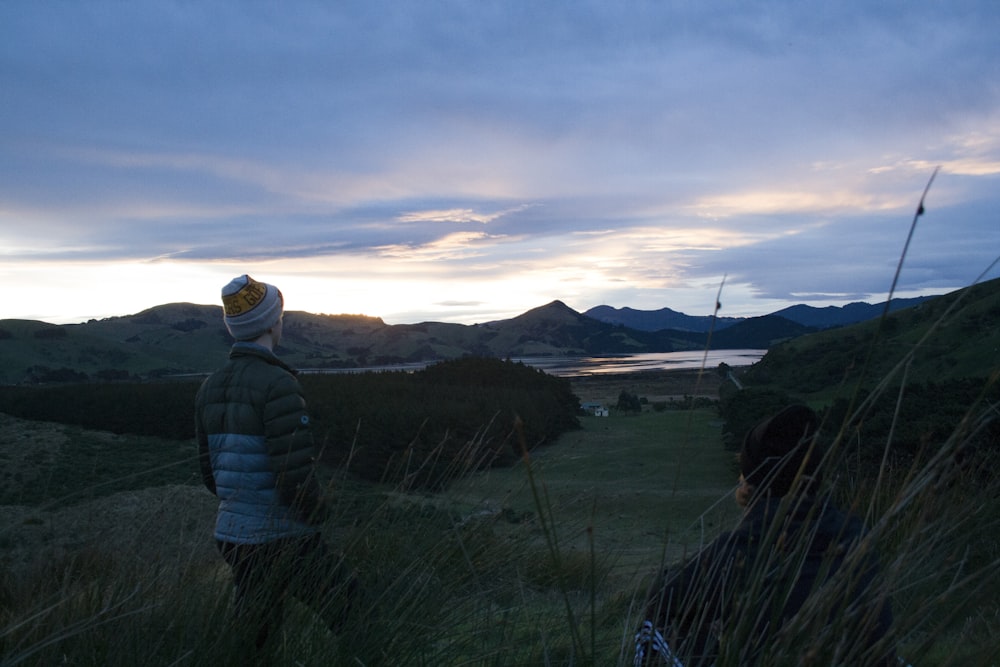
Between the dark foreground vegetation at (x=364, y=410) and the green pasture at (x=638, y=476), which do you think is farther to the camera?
the dark foreground vegetation at (x=364, y=410)

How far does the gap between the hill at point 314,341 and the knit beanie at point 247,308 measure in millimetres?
39481

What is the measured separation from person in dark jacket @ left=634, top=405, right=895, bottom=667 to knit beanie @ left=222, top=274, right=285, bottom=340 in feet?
6.49

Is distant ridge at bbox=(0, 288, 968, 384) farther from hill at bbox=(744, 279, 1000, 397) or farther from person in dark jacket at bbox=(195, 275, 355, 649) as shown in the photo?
person in dark jacket at bbox=(195, 275, 355, 649)

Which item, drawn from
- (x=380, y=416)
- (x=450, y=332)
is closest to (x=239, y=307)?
(x=380, y=416)

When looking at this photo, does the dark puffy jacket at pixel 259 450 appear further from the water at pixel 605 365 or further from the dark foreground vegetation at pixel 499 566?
the water at pixel 605 365

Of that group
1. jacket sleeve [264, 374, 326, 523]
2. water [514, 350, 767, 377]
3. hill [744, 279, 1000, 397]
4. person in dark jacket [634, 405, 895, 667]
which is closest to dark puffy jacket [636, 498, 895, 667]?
person in dark jacket [634, 405, 895, 667]

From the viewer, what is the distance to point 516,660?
2420 mm

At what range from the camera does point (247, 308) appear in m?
3.20

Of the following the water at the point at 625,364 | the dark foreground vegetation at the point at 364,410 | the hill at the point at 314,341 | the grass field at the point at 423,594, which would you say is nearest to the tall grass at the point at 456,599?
the grass field at the point at 423,594

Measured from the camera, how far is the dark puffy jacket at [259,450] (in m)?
2.87

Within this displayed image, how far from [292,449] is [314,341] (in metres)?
84.5

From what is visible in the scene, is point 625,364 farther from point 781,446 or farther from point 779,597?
point 779,597

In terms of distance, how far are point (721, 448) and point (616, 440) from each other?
8.81 ft

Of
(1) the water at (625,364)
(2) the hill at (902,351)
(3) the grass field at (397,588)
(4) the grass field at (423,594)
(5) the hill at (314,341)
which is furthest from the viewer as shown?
(5) the hill at (314,341)
